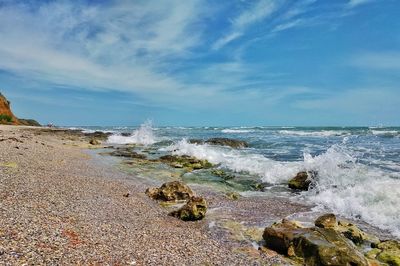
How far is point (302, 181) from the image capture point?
14602 mm

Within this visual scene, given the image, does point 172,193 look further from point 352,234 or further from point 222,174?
point 222,174

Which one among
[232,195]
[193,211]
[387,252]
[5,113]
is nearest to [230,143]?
[232,195]

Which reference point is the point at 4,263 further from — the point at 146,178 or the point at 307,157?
the point at 307,157

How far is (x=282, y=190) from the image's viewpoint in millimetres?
14305

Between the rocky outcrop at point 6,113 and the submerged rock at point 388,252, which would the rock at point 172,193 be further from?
the rocky outcrop at point 6,113

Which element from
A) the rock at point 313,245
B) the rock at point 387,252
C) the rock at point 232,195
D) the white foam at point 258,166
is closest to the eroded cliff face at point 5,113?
the white foam at point 258,166

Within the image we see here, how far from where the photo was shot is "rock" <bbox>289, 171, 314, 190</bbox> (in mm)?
14438

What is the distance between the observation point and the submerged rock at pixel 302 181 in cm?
1444

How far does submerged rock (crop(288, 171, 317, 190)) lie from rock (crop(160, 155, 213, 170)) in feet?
20.9

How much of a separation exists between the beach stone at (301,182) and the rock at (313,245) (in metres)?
6.88

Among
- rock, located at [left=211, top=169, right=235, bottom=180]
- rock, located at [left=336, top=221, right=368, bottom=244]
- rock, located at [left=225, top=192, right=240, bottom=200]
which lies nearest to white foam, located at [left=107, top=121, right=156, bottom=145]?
rock, located at [left=211, top=169, right=235, bottom=180]

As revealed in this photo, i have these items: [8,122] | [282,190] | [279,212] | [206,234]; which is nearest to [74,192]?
[206,234]

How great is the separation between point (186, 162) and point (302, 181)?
8.41 metres

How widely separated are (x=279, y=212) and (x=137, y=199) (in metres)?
4.12
